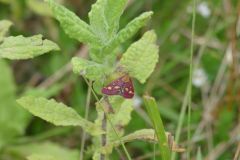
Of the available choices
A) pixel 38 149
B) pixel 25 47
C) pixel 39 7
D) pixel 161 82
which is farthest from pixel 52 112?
Result: pixel 39 7

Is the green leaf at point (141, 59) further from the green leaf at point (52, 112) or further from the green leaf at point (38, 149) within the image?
the green leaf at point (38, 149)

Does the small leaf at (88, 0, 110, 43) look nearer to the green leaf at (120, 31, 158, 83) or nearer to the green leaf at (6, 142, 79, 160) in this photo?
the green leaf at (120, 31, 158, 83)

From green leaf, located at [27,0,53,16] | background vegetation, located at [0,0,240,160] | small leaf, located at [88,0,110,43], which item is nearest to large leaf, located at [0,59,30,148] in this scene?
background vegetation, located at [0,0,240,160]

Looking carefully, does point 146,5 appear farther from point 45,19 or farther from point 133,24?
point 133,24

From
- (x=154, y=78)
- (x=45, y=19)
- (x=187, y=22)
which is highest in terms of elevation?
(x=45, y=19)

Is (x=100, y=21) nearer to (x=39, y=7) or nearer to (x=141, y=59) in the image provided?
(x=141, y=59)

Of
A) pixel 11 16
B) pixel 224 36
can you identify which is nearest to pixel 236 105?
pixel 224 36
